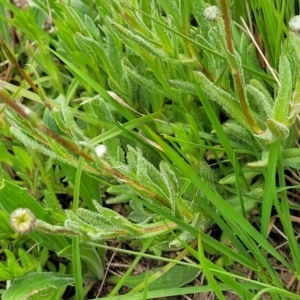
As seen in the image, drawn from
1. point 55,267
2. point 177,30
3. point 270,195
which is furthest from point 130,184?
point 55,267

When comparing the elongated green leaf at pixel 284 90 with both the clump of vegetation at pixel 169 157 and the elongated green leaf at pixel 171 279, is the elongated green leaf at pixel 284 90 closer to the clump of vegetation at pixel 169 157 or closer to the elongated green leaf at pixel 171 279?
the clump of vegetation at pixel 169 157

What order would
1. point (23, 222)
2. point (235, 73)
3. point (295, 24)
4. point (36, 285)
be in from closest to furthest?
point (23, 222) < point (295, 24) < point (235, 73) < point (36, 285)

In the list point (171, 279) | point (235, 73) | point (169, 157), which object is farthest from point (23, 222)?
point (171, 279)

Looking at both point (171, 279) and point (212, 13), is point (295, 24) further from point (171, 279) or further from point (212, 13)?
point (171, 279)

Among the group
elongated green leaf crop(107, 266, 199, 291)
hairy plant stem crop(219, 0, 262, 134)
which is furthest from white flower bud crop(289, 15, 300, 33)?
elongated green leaf crop(107, 266, 199, 291)

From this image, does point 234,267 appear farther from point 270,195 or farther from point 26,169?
point 26,169
